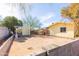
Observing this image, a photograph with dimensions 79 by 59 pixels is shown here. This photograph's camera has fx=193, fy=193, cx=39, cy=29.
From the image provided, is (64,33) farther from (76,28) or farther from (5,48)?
(5,48)

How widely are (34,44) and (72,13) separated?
1.82 ft

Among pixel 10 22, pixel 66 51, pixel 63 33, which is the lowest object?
pixel 66 51

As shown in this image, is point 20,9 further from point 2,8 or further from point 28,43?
point 28,43

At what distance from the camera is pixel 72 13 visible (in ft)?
7.21

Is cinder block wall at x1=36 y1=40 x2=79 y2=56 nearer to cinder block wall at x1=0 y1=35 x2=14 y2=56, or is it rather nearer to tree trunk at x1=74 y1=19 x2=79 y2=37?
tree trunk at x1=74 y1=19 x2=79 y2=37

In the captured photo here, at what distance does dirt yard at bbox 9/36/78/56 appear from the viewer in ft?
6.97

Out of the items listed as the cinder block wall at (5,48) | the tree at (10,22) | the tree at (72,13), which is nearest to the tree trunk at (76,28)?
the tree at (72,13)

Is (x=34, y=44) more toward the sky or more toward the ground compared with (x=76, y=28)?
more toward the ground

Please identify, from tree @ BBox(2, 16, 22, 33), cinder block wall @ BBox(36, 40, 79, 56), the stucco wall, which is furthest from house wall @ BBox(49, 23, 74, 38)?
tree @ BBox(2, 16, 22, 33)

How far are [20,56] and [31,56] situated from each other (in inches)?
4.8

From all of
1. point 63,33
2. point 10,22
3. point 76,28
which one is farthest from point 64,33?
point 10,22

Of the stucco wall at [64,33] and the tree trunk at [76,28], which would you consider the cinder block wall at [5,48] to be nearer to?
the stucco wall at [64,33]

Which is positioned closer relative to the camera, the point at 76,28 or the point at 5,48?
the point at 5,48

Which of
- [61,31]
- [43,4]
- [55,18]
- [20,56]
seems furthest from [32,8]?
[20,56]
